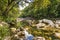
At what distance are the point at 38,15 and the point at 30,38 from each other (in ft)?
63.9

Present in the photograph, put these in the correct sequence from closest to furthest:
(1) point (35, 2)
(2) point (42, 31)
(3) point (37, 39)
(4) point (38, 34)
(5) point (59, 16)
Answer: (1) point (35, 2), (3) point (37, 39), (4) point (38, 34), (2) point (42, 31), (5) point (59, 16)

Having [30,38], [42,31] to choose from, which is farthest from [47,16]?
[30,38]

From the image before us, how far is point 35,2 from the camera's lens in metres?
16.5

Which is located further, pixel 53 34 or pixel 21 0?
pixel 53 34

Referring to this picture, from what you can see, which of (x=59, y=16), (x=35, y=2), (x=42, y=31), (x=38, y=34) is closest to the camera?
(x=35, y=2)

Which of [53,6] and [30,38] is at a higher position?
[53,6]

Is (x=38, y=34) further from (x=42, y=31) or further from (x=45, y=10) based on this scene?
(x=45, y=10)

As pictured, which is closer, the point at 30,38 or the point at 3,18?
the point at 3,18

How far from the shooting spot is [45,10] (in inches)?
1597

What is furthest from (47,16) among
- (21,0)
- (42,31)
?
(21,0)

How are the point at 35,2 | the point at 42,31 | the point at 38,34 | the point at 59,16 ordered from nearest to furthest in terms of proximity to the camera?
the point at 35,2, the point at 38,34, the point at 42,31, the point at 59,16

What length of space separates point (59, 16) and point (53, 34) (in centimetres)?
1454

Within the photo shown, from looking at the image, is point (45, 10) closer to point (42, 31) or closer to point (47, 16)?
point (47, 16)

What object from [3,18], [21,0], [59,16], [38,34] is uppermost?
[59,16]
